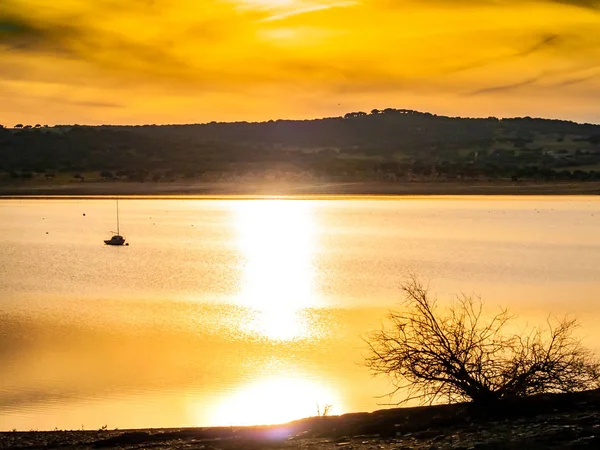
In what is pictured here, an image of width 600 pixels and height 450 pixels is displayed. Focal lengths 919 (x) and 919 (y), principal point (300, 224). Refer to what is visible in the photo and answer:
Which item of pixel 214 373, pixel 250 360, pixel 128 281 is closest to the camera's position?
pixel 214 373

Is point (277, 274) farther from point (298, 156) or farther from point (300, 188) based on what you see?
point (298, 156)

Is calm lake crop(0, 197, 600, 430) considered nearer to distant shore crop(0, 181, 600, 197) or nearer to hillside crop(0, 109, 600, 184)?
distant shore crop(0, 181, 600, 197)

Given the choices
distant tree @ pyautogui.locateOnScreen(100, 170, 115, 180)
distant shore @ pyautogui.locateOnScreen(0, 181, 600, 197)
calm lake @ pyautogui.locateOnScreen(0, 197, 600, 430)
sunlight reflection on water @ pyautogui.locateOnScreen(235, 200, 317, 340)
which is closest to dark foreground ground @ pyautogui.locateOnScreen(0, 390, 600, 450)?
calm lake @ pyautogui.locateOnScreen(0, 197, 600, 430)

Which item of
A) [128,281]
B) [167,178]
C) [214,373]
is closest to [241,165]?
[167,178]

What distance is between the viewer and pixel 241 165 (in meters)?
136

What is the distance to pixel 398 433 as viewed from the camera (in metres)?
12.5

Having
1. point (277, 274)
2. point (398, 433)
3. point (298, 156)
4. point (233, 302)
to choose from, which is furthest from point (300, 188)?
point (398, 433)

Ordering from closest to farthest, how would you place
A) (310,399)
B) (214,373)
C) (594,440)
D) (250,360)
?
1. (594,440)
2. (310,399)
3. (214,373)
4. (250,360)

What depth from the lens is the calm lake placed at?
17500 millimetres

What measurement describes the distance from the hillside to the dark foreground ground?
339ft

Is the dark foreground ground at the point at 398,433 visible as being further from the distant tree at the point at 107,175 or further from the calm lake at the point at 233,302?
the distant tree at the point at 107,175

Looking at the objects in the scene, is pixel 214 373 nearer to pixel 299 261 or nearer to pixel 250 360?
pixel 250 360

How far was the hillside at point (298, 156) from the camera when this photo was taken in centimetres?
12419

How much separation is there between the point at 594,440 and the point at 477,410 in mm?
2698
